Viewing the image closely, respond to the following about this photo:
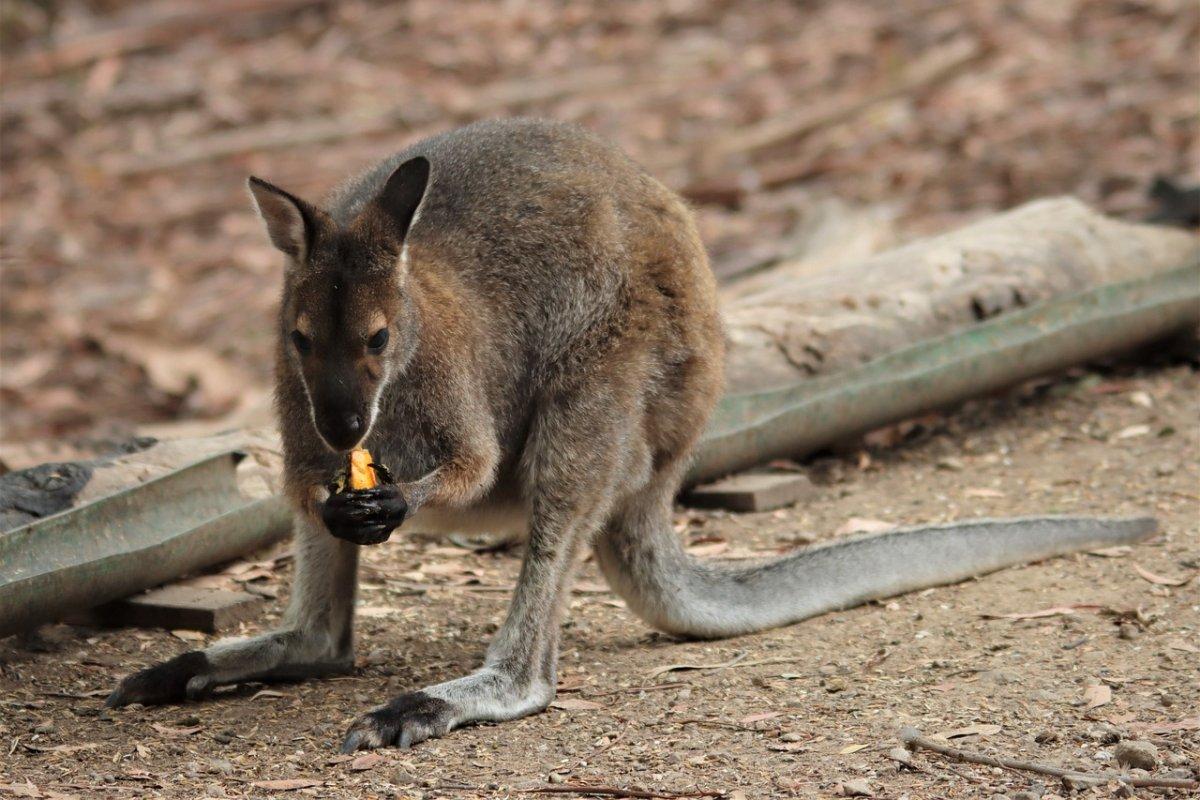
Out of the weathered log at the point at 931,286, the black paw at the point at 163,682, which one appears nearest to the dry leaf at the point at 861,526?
the weathered log at the point at 931,286

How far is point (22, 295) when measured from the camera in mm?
8945

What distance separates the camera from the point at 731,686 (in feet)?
13.5

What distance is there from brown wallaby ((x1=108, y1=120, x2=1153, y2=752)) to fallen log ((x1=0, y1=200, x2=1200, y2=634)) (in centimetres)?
48

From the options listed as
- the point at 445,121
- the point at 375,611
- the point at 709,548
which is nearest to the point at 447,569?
the point at 375,611

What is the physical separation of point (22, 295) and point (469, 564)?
4.73 metres

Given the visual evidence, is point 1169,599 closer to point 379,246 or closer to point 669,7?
point 379,246

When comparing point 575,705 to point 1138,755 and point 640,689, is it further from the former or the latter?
point 1138,755

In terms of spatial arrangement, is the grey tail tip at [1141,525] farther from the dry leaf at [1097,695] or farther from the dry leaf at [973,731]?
the dry leaf at [973,731]

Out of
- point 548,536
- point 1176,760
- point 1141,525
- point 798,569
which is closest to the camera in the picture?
point 1176,760

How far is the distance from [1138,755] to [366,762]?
1690 mm

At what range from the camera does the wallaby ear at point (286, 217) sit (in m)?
3.67

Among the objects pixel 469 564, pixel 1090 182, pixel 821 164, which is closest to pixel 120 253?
pixel 821 164

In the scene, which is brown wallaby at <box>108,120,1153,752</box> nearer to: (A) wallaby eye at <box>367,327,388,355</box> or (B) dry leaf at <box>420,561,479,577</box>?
(A) wallaby eye at <box>367,327,388,355</box>

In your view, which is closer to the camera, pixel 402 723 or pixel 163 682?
pixel 402 723
